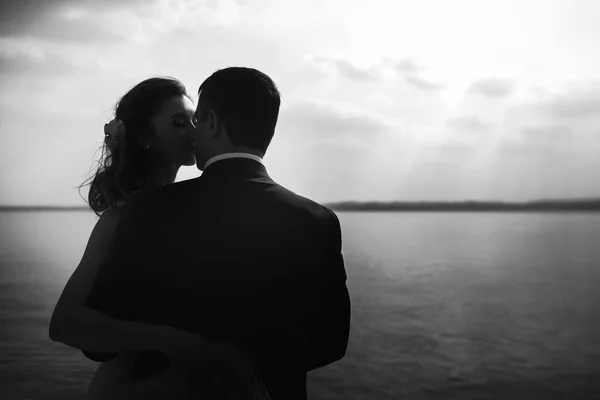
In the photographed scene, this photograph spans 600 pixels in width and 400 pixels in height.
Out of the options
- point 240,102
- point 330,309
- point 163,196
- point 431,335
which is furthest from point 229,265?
point 431,335

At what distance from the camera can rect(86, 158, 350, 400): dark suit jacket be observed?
1.63m

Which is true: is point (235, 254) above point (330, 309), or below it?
above

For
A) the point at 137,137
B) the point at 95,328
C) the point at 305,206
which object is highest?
the point at 137,137

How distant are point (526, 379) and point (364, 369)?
4817mm

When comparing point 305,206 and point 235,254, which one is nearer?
point 235,254

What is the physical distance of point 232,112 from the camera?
180 centimetres

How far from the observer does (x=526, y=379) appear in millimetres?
16359

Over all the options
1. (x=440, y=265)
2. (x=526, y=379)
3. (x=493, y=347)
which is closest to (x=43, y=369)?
(x=526, y=379)

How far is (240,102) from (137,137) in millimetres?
1006

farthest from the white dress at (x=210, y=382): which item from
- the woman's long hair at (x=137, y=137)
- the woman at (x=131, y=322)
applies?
the woman's long hair at (x=137, y=137)

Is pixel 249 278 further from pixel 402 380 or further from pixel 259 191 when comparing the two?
pixel 402 380

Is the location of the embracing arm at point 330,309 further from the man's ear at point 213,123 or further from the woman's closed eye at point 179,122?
the woman's closed eye at point 179,122

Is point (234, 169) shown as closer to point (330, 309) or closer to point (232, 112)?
point (232, 112)

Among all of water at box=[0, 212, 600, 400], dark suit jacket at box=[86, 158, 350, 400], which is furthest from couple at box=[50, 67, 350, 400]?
water at box=[0, 212, 600, 400]
